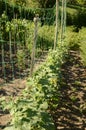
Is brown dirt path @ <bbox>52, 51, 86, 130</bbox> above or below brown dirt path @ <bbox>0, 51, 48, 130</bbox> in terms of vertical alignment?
below

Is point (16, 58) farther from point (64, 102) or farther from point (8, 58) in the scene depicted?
point (64, 102)

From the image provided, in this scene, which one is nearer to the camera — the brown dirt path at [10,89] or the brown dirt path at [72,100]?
the brown dirt path at [10,89]

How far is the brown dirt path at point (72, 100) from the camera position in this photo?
5.55m

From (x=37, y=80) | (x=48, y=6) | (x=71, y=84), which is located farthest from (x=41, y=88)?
(x=48, y=6)

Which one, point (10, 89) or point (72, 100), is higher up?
point (10, 89)

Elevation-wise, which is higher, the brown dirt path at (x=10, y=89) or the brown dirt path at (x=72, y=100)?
the brown dirt path at (x=10, y=89)

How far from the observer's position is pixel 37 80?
4.63 metres

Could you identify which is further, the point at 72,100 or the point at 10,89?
the point at 72,100

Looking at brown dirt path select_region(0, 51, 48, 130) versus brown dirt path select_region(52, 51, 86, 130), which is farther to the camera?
brown dirt path select_region(52, 51, 86, 130)

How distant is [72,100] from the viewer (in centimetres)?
667

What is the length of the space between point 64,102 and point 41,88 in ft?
6.48

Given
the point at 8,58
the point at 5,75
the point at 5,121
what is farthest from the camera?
the point at 8,58

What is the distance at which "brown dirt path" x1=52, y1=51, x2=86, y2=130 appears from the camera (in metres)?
5.55

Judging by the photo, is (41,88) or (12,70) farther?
(12,70)
